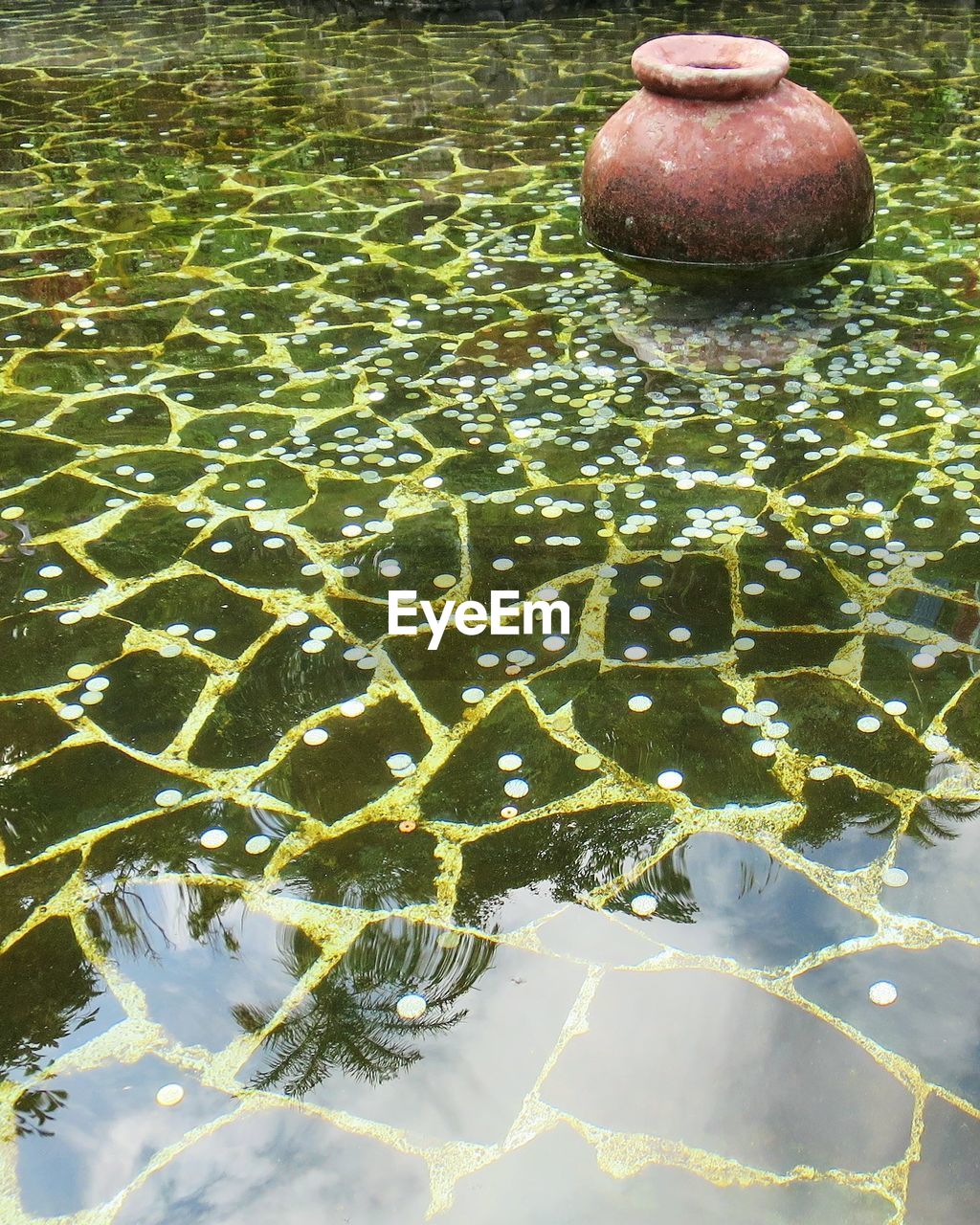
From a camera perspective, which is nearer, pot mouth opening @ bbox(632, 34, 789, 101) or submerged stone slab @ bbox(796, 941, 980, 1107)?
submerged stone slab @ bbox(796, 941, 980, 1107)

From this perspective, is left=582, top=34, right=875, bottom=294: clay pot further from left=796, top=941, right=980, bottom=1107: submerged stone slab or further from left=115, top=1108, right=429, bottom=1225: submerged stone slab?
left=115, top=1108, right=429, bottom=1225: submerged stone slab

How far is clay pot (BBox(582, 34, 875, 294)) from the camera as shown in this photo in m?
6.93

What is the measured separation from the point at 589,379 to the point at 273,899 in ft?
12.6

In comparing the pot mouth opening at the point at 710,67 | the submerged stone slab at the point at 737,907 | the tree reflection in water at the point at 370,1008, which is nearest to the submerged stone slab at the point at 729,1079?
the submerged stone slab at the point at 737,907

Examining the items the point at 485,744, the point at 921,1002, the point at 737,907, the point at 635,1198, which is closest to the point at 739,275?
the point at 485,744

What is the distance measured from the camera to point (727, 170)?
22.7 feet

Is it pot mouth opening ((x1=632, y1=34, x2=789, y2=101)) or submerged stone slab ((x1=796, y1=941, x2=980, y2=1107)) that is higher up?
pot mouth opening ((x1=632, y1=34, x2=789, y2=101))

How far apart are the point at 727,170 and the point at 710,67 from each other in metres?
0.97

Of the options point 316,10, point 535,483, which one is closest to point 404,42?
point 316,10

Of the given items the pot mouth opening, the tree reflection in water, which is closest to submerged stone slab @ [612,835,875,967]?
the tree reflection in water

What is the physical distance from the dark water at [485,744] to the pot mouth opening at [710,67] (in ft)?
4.02

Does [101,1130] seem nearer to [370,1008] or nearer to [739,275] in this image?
[370,1008]

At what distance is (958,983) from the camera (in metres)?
3.39

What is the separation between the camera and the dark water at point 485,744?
3.10 m
